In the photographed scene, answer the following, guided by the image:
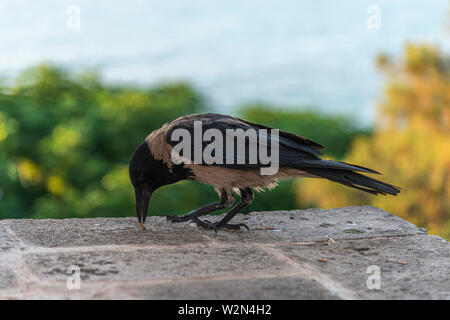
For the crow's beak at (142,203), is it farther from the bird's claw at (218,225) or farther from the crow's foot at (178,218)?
the bird's claw at (218,225)

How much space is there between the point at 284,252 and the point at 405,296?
0.76m

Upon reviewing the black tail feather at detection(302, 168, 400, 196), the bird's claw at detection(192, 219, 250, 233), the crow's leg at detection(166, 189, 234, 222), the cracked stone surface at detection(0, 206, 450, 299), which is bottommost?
the cracked stone surface at detection(0, 206, 450, 299)

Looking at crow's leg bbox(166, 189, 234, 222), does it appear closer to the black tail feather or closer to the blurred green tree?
the black tail feather

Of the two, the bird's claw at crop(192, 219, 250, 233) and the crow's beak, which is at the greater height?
the crow's beak

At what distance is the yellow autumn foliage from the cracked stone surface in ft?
8.37

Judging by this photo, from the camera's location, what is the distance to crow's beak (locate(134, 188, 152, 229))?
3.92 metres

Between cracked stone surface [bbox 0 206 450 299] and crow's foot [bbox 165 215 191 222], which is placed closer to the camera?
cracked stone surface [bbox 0 206 450 299]

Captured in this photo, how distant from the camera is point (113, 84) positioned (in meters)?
11.4

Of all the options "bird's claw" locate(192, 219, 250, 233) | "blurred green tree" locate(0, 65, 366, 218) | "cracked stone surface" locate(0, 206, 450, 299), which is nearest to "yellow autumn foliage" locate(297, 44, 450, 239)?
"blurred green tree" locate(0, 65, 366, 218)

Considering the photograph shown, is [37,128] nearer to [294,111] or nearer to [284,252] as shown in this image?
[294,111]

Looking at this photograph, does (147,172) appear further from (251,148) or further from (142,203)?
(251,148)

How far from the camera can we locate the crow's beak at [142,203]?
392 cm

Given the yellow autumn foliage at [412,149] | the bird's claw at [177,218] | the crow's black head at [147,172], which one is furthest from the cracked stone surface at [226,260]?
the yellow autumn foliage at [412,149]

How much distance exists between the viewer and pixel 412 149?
681 cm
